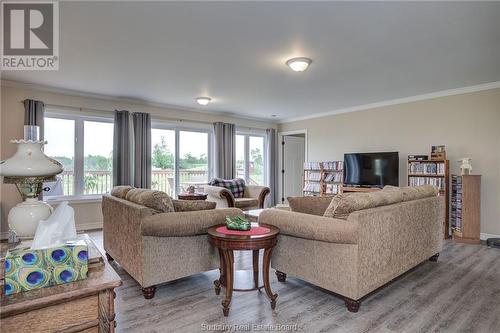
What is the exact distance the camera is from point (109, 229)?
Answer: 335 centimetres

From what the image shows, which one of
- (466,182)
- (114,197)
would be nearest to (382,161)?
(466,182)

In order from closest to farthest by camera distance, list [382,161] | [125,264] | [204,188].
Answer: [125,264]
[382,161]
[204,188]

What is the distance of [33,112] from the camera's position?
4516mm

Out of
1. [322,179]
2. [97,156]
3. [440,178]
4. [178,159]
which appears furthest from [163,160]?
[440,178]

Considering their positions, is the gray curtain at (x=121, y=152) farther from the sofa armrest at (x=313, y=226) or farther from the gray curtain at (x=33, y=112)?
the sofa armrest at (x=313, y=226)

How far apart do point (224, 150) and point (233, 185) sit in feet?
3.39

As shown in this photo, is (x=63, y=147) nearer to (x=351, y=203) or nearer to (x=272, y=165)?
(x=272, y=165)

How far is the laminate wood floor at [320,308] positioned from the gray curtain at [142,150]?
2.74 m

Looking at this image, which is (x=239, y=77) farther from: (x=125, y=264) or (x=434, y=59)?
(x=125, y=264)

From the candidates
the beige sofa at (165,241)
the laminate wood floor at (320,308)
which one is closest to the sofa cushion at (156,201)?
the beige sofa at (165,241)

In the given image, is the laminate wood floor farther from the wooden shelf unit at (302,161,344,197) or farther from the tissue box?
the wooden shelf unit at (302,161,344,197)

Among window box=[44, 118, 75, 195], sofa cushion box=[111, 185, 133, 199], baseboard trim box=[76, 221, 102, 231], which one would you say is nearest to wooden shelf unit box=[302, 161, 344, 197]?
sofa cushion box=[111, 185, 133, 199]

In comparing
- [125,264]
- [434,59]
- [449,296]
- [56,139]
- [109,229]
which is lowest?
[449,296]

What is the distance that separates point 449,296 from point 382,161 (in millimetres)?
3258
